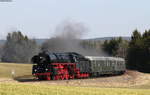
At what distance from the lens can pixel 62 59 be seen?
41281mm

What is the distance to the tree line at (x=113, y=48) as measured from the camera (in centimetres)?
8531

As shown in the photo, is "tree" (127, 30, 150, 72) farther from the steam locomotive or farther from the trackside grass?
the trackside grass

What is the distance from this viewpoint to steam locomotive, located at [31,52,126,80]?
39.6m

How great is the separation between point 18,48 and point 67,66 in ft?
283

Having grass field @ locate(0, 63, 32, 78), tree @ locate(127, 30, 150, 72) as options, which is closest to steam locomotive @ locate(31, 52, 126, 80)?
grass field @ locate(0, 63, 32, 78)

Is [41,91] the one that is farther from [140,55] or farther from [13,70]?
[140,55]

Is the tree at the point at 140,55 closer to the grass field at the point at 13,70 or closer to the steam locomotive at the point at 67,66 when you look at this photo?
the grass field at the point at 13,70

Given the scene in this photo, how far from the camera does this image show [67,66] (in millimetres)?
42531

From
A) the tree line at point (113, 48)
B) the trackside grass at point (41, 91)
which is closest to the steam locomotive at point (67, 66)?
the trackside grass at point (41, 91)

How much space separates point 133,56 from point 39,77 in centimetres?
5079

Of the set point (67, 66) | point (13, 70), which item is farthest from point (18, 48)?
point (67, 66)

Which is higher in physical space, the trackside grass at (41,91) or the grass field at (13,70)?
the trackside grass at (41,91)

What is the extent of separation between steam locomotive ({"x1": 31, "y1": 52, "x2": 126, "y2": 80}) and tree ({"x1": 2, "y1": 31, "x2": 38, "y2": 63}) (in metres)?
76.6

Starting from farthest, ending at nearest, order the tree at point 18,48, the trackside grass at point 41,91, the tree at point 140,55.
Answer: the tree at point 18,48 → the tree at point 140,55 → the trackside grass at point 41,91
